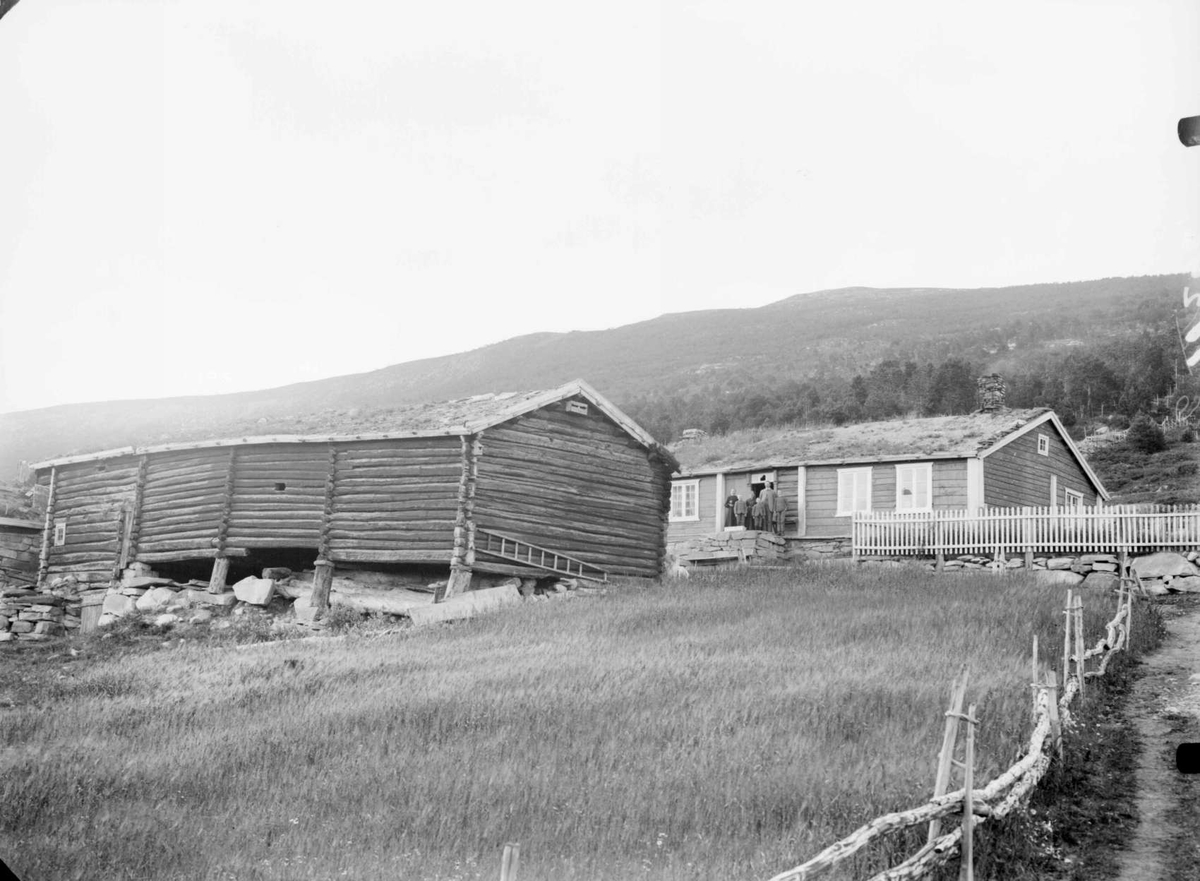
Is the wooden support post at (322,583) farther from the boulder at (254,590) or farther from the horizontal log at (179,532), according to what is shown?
the horizontal log at (179,532)

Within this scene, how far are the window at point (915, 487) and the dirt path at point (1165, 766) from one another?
11.2 metres

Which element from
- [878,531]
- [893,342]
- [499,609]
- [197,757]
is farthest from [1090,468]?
[197,757]

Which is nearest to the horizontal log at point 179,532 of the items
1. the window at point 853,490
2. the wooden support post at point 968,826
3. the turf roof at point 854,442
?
the turf roof at point 854,442

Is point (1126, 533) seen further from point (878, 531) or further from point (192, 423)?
point (192, 423)

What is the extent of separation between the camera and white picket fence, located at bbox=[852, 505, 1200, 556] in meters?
23.3

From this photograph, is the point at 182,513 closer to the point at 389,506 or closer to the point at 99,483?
the point at 99,483

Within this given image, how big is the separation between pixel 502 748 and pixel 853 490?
68.7ft

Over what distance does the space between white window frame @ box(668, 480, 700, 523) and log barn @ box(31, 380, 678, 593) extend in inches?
339

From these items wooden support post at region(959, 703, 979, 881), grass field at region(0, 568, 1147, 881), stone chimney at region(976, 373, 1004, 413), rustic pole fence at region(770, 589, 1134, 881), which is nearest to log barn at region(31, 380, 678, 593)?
grass field at region(0, 568, 1147, 881)

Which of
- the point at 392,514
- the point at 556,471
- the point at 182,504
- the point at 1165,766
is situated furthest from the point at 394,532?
the point at 1165,766

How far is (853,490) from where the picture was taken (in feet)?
95.6

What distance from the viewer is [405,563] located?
20.9 meters

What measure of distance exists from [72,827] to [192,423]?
15.9 metres

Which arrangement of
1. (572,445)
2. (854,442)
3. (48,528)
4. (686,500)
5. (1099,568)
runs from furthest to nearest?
(686,500) → (854,442) → (1099,568) → (48,528) → (572,445)
